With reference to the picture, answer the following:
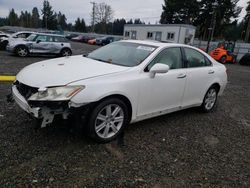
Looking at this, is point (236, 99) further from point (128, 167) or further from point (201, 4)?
point (201, 4)

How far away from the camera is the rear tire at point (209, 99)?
488 cm

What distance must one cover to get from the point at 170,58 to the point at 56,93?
2150 mm

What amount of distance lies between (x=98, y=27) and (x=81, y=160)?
65.9 metres

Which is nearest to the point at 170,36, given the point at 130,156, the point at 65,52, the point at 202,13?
the point at 202,13

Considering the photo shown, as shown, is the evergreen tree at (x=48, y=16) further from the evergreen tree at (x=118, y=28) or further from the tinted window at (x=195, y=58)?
the tinted window at (x=195, y=58)

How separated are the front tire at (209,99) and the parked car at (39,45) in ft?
33.7

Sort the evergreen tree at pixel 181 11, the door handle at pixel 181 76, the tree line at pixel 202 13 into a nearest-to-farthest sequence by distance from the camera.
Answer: the door handle at pixel 181 76 → the tree line at pixel 202 13 → the evergreen tree at pixel 181 11

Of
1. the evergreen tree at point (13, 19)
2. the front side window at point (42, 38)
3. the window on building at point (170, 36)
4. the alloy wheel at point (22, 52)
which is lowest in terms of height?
the alloy wheel at point (22, 52)

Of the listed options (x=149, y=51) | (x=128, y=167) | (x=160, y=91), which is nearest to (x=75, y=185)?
(x=128, y=167)

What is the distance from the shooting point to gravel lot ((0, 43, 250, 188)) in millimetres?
2539

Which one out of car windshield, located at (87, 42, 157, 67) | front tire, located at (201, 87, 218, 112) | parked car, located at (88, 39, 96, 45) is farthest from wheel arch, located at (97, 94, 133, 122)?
parked car, located at (88, 39, 96, 45)

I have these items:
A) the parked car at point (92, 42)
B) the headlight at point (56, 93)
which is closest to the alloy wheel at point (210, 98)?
the headlight at point (56, 93)

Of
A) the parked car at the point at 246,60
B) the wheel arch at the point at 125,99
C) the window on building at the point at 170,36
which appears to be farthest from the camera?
the window on building at the point at 170,36

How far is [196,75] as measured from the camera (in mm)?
4336
